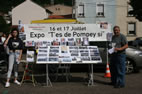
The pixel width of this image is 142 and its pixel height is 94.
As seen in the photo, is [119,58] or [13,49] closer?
[119,58]

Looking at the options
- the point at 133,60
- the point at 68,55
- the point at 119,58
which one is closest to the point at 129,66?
the point at 133,60

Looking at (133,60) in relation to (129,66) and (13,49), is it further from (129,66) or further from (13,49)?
(13,49)

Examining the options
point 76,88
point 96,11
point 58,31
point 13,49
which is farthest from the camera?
point 96,11

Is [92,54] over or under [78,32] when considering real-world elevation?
under

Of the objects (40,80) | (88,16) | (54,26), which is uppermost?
(88,16)

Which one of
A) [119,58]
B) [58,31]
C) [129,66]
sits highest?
[58,31]

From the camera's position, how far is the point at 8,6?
212ft

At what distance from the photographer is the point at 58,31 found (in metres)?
8.98

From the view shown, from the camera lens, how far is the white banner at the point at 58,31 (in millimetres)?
8919

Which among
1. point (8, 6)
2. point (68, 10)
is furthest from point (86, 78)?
point (8, 6)

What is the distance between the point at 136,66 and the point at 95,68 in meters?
2.00

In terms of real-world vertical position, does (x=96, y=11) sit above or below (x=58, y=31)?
above

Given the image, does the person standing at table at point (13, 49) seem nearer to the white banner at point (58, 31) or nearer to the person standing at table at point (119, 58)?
the white banner at point (58, 31)

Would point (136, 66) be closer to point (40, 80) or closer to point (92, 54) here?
point (92, 54)
